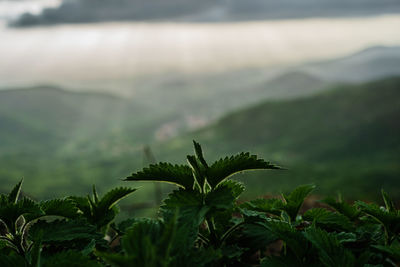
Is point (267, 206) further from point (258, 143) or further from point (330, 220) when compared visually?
point (258, 143)

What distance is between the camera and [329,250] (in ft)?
3.30

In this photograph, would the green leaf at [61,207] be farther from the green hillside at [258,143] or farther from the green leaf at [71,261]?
the green hillside at [258,143]

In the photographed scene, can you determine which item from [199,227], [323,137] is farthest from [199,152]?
[323,137]

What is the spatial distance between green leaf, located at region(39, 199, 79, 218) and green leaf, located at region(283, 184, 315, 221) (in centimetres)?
70

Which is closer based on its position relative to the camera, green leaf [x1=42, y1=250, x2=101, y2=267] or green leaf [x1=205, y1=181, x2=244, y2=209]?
green leaf [x1=42, y1=250, x2=101, y2=267]

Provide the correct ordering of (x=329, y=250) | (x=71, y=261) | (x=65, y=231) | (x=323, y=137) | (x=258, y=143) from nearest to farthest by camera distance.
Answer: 1. (x=71, y=261)
2. (x=329, y=250)
3. (x=65, y=231)
4. (x=323, y=137)
5. (x=258, y=143)

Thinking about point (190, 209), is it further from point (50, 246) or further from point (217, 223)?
point (50, 246)

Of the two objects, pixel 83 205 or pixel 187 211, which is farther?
pixel 83 205

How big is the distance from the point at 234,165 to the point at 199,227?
0.23m

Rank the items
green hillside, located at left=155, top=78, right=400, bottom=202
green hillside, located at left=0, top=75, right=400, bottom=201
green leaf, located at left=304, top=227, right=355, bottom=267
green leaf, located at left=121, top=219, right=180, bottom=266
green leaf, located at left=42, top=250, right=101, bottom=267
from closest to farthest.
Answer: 1. green leaf, located at left=121, top=219, right=180, bottom=266
2. green leaf, located at left=42, top=250, right=101, bottom=267
3. green leaf, located at left=304, top=227, right=355, bottom=267
4. green hillside, located at left=155, top=78, right=400, bottom=202
5. green hillside, located at left=0, top=75, right=400, bottom=201

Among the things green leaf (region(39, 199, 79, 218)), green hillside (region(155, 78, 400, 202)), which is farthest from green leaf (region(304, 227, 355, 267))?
green hillside (region(155, 78, 400, 202))

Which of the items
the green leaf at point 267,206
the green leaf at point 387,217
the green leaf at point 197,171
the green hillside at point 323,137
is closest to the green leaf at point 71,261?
the green leaf at point 197,171

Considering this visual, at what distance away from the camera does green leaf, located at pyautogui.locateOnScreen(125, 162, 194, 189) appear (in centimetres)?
107

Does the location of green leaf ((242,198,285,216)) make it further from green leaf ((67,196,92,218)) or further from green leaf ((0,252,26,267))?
green leaf ((0,252,26,267))
